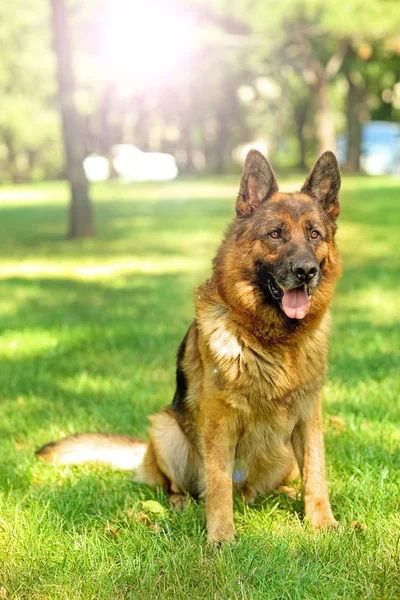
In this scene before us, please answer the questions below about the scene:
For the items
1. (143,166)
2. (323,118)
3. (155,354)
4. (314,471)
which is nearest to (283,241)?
(314,471)

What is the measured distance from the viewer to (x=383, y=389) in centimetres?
557

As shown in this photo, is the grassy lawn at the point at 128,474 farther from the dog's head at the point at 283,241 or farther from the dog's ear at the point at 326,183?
the dog's ear at the point at 326,183

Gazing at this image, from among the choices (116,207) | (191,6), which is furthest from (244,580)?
(191,6)

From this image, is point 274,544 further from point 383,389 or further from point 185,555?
point 383,389

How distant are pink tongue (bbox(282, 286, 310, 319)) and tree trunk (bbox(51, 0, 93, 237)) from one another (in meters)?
12.9

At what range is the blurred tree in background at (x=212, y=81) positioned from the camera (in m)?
24.8

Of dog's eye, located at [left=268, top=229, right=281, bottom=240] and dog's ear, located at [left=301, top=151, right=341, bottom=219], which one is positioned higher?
dog's ear, located at [left=301, top=151, right=341, bottom=219]

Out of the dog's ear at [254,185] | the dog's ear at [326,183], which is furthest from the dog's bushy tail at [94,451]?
→ the dog's ear at [326,183]

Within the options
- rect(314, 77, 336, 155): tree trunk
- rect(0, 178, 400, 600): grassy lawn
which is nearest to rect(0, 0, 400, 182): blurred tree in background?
rect(314, 77, 336, 155): tree trunk

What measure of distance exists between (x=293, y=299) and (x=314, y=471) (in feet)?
2.84

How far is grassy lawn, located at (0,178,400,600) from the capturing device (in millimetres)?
→ 3127

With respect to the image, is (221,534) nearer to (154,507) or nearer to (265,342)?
(154,507)

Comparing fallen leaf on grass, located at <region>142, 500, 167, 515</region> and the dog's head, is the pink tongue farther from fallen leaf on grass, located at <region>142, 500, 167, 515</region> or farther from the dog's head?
fallen leaf on grass, located at <region>142, 500, 167, 515</region>

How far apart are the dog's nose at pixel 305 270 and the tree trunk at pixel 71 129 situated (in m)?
13.0
